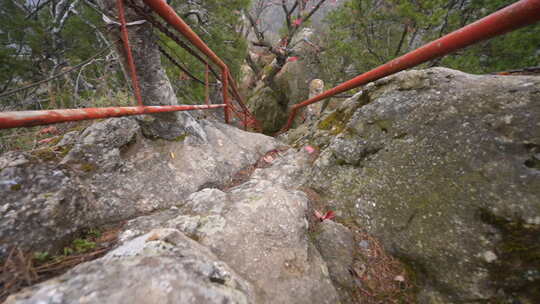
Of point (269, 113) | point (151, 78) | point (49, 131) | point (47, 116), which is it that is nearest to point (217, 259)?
point (47, 116)

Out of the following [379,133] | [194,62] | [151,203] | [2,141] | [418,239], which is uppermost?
[194,62]

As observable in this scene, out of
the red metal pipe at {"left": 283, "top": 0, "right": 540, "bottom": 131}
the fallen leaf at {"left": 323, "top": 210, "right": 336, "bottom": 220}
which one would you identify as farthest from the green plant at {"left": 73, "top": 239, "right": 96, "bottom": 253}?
the red metal pipe at {"left": 283, "top": 0, "right": 540, "bottom": 131}

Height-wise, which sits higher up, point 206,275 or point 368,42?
point 368,42

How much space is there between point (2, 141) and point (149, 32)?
301cm

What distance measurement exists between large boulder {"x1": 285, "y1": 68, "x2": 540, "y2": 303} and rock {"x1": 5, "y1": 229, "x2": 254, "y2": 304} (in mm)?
1178

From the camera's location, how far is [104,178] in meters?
1.78

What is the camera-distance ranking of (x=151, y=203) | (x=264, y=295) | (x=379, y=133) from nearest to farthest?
(x=264, y=295) < (x=151, y=203) < (x=379, y=133)

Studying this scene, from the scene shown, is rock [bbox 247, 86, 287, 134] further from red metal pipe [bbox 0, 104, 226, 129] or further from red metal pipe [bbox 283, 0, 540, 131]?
red metal pipe [bbox 0, 104, 226, 129]

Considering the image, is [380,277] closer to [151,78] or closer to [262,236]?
[262,236]

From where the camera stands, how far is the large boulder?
45.5 inches

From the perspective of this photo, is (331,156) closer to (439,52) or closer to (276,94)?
(439,52)

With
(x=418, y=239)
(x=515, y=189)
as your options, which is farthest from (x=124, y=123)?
(x=515, y=189)

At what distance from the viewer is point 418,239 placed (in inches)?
54.6

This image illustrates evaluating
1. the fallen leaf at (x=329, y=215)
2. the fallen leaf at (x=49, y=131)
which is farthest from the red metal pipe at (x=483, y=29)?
the fallen leaf at (x=49, y=131)
